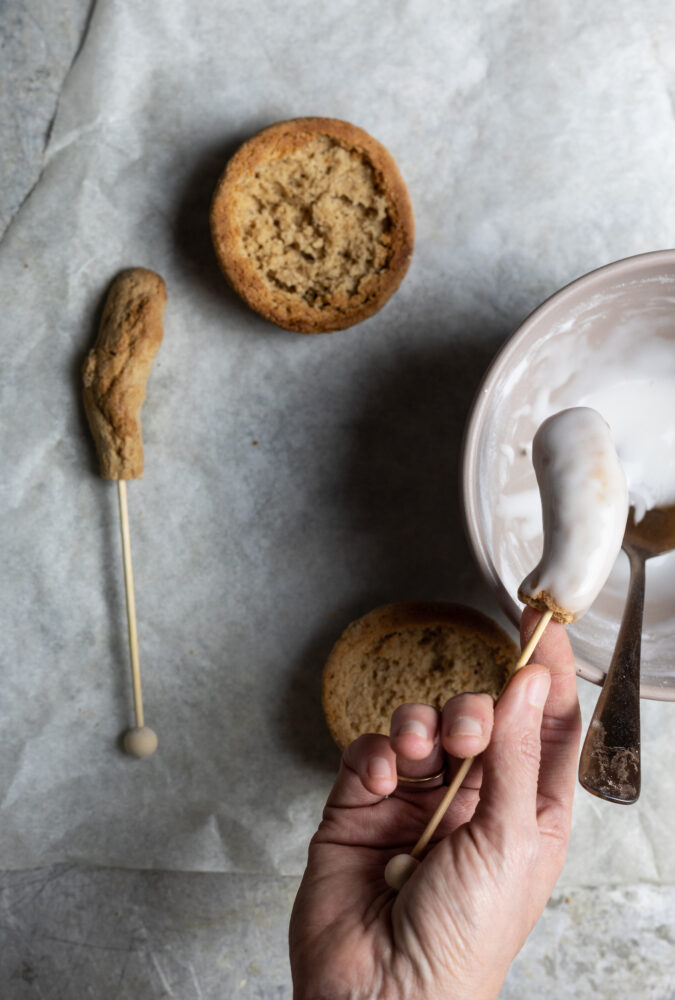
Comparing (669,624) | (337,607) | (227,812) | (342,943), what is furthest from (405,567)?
(342,943)

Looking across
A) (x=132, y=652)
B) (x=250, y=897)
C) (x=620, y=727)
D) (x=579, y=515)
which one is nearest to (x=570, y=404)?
(x=579, y=515)

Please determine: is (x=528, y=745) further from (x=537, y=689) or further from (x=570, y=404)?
(x=570, y=404)

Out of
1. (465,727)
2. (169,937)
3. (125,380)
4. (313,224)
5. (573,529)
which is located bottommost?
(169,937)

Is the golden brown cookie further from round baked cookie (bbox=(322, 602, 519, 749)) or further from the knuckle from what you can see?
the knuckle

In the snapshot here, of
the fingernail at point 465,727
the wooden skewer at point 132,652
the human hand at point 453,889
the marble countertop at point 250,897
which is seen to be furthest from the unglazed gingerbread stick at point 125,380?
the fingernail at point 465,727

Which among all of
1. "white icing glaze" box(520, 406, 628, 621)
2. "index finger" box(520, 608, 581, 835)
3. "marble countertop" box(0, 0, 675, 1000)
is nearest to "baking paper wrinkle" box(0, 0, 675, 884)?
"marble countertop" box(0, 0, 675, 1000)

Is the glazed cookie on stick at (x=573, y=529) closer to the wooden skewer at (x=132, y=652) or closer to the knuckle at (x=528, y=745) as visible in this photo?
the knuckle at (x=528, y=745)

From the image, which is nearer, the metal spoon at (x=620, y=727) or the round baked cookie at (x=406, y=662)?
the metal spoon at (x=620, y=727)
